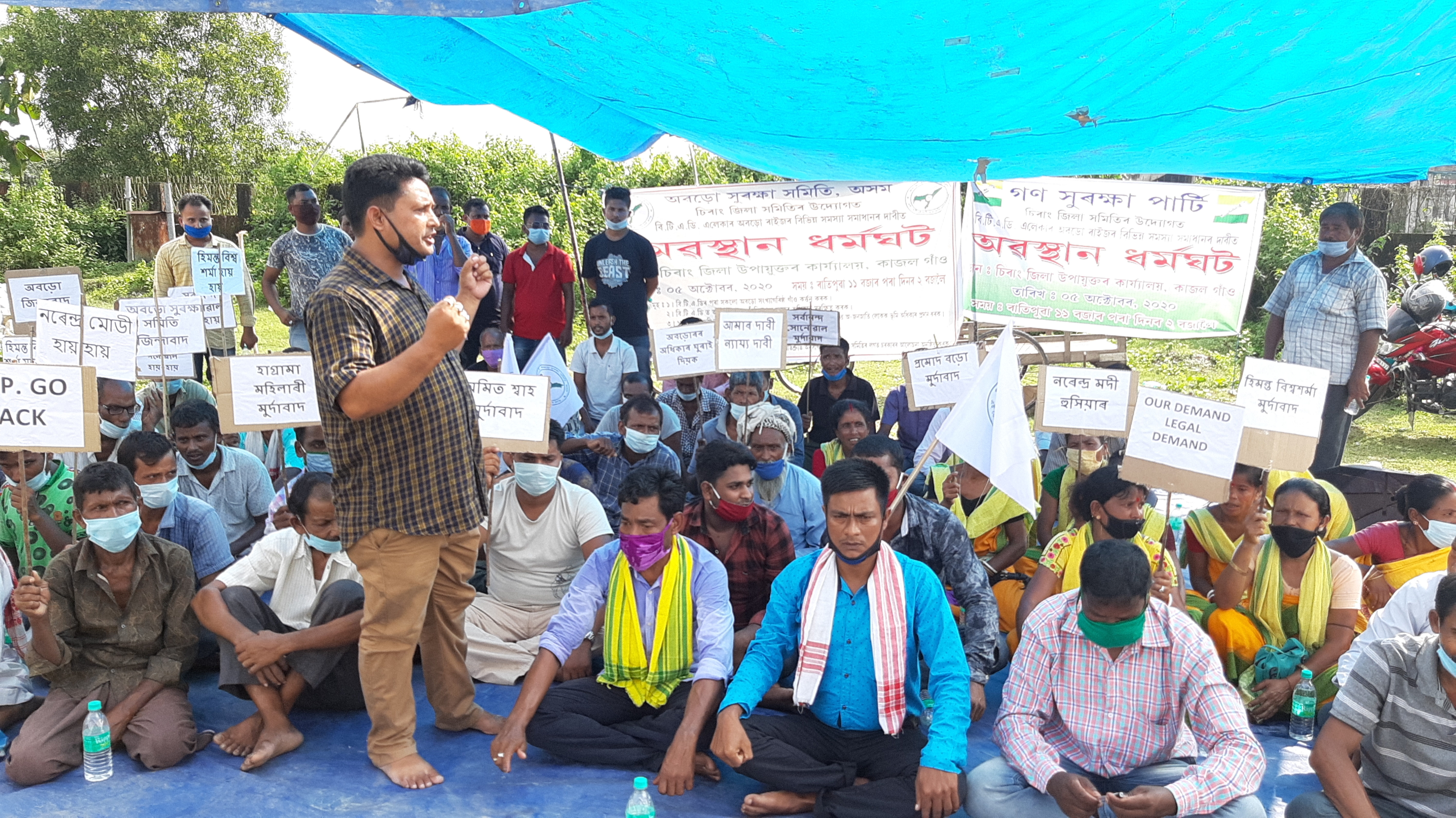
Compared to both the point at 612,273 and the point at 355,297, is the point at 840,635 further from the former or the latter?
the point at 612,273

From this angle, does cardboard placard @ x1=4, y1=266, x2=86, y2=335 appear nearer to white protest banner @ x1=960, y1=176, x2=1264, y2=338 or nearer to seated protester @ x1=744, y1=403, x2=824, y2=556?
seated protester @ x1=744, y1=403, x2=824, y2=556

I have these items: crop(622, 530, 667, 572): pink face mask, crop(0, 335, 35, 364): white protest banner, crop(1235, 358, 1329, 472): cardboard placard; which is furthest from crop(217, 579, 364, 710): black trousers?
crop(1235, 358, 1329, 472): cardboard placard

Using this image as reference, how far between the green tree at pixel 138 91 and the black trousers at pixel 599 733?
94.2ft

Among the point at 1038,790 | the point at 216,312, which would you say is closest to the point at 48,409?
the point at 216,312

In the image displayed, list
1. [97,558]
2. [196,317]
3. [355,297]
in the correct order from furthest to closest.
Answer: [196,317], [97,558], [355,297]

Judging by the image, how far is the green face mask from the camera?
3496 millimetres

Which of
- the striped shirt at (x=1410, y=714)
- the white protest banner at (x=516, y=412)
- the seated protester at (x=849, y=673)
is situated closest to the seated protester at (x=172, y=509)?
the white protest banner at (x=516, y=412)

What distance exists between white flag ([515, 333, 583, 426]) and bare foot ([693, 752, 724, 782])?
8.51 ft

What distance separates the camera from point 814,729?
4.01 m

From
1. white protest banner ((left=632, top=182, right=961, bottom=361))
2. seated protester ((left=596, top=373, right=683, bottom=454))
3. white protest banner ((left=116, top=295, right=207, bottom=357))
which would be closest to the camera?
white protest banner ((left=116, top=295, right=207, bottom=357))

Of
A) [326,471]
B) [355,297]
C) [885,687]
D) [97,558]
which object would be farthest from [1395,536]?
[97,558]

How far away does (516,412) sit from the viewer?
504cm

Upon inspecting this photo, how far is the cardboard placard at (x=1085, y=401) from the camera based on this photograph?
5.02 m

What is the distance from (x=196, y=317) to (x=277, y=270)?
7.07 feet
